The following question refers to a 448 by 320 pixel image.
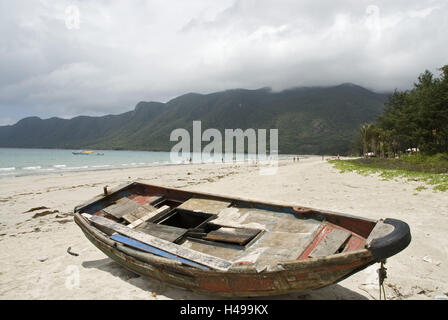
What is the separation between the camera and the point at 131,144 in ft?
621

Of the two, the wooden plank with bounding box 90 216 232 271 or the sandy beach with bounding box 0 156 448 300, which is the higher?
the wooden plank with bounding box 90 216 232 271

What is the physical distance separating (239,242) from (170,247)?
1.21m

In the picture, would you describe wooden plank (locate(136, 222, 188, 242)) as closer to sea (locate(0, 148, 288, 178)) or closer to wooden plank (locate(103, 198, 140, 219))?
wooden plank (locate(103, 198, 140, 219))

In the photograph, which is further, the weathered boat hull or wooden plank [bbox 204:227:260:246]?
wooden plank [bbox 204:227:260:246]

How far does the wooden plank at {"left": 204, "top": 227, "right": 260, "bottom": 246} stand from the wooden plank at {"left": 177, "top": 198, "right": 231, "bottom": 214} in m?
1.05

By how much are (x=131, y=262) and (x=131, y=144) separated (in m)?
197

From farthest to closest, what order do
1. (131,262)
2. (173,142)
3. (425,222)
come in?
(173,142) → (425,222) → (131,262)

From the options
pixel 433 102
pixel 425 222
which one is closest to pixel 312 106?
pixel 433 102

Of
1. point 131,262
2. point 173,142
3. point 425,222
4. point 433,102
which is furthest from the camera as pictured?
point 173,142

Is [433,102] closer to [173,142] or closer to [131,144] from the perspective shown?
[173,142]

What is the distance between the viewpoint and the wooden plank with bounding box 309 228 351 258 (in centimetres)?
394

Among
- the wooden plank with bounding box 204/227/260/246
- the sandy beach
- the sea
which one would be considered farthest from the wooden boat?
the sea

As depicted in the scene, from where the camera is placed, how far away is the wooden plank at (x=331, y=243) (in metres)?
3.94

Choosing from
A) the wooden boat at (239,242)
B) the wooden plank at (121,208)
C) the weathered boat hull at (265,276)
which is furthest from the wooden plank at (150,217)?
the weathered boat hull at (265,276)
